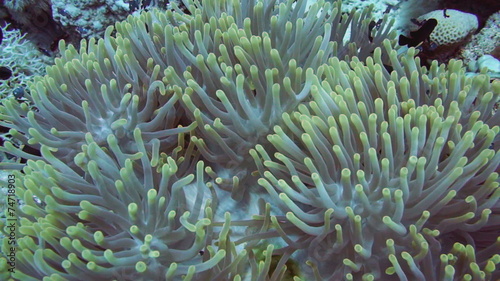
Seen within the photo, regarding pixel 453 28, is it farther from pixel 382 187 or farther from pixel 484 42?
pixel 382 187

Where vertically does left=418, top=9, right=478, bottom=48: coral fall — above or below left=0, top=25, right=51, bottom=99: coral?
below

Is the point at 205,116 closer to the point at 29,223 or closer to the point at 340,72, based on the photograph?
the point at 340,72

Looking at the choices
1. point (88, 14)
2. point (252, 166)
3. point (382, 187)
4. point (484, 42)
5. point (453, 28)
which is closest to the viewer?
point (382, 187)

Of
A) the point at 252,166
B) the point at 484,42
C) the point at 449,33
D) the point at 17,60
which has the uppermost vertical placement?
the point at 17,60

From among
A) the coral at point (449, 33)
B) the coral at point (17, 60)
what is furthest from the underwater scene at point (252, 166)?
the coral at point (17, 60)

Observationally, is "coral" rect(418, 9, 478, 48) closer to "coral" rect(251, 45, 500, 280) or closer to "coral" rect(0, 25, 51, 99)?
"coral" rect(251, 45, 500, 280)

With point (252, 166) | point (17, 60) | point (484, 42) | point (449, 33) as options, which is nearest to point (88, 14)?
point (17, 60)

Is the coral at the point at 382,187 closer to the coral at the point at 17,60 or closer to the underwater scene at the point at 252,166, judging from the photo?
the underwater scene at the point at 252,166

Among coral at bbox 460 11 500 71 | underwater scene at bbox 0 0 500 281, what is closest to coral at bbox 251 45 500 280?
underwater scene at bbox 0 0 500 281
